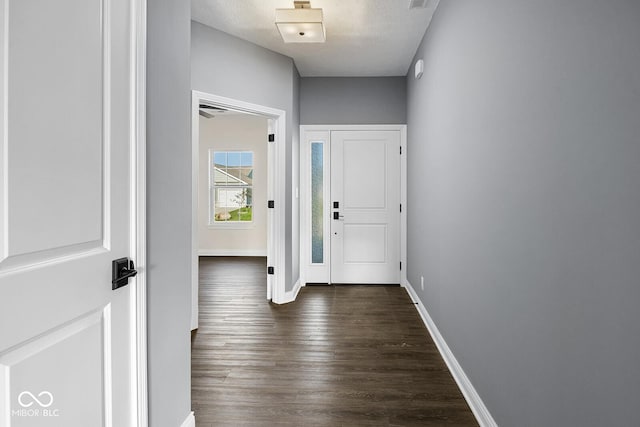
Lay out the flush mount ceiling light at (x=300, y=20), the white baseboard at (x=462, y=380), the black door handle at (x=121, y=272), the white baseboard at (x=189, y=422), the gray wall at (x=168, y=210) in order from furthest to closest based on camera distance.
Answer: the flush mount ceiling light at (x=300, y=20)
the white baseboard at (x=462, y=380)
the white baseboard at (x=189, y=422)
the gray wall at (x=168, y=210)
the black door handle at (x=121, y=272)

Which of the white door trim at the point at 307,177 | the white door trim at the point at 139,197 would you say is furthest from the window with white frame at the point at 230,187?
the white door trim at the point at 139,197

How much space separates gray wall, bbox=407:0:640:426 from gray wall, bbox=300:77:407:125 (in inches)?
89.9

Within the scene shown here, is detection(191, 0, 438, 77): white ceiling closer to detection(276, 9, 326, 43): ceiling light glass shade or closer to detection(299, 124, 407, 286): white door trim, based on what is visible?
detection(276, 9, 326, 43): ceiling light glass shade

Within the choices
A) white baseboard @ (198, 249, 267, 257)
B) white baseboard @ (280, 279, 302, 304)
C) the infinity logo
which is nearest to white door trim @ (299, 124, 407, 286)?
white baseboard @ (280, 279, 302, 304)

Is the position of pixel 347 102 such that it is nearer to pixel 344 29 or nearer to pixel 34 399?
pixel 344 29

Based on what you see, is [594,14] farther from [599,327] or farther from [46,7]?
[46,7]

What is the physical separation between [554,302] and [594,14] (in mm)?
900

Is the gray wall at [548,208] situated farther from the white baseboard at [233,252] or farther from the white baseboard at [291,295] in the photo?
the white baseboard at [233,252]

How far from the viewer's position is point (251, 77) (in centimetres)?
378

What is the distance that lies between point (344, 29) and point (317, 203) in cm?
219

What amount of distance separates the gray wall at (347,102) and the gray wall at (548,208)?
2.28 meters

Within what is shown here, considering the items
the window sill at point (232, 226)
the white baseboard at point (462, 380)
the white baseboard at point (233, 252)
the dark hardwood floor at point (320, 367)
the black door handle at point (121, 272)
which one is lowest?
the dark hardwood floor at point (320, 367)

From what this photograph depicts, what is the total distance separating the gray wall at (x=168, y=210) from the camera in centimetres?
147

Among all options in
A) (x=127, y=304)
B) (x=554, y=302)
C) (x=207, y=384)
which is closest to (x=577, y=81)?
(x=554, y=302)
